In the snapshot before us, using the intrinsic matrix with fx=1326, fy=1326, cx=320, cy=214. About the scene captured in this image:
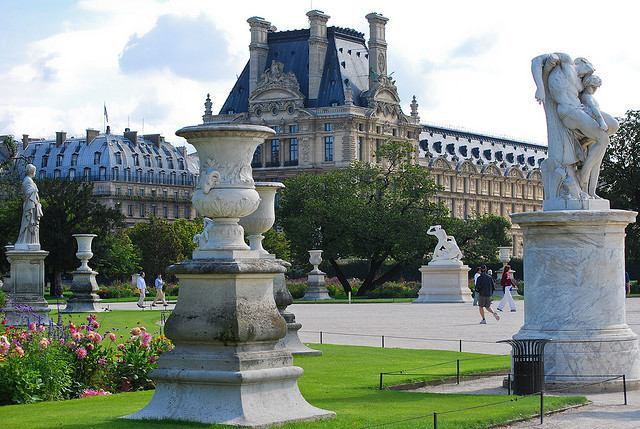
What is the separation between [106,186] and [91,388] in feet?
380

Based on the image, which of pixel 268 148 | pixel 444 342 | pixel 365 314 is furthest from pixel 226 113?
pixel 444 342

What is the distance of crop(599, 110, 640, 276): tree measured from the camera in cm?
7444

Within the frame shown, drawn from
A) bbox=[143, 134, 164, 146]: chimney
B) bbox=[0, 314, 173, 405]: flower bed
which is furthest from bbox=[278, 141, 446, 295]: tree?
bbox=[143, 134, 164, 146]: chimney

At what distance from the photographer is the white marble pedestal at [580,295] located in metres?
14.6

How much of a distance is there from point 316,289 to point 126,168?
75.6 m

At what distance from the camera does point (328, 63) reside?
399 feet

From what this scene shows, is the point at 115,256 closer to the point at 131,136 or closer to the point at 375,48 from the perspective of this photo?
the point at 375,48

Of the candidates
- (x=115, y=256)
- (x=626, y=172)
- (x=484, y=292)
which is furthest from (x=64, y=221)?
(x=484, y=292)

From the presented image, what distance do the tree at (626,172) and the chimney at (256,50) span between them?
→ 167ft

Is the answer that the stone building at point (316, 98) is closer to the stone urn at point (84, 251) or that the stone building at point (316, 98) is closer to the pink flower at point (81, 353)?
the stone urn at point (84, 251)

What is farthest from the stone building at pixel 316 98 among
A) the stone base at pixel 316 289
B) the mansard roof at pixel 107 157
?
the stone base at pixel 316 289

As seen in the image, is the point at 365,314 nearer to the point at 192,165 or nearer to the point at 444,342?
the point at 444,342

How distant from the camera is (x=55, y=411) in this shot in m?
12.9

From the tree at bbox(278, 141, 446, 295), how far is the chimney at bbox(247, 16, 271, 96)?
47.3 metres
